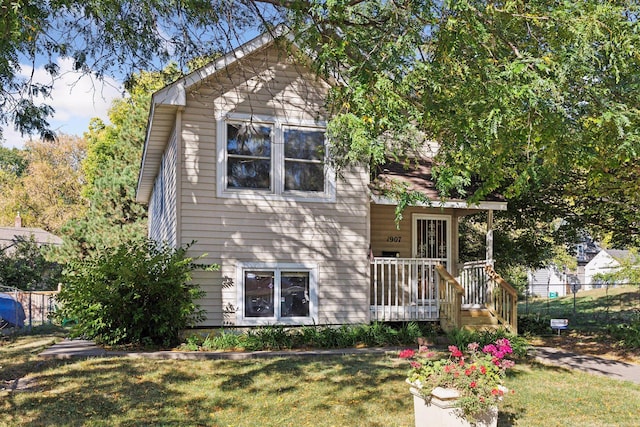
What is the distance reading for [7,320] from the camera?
53.0ft

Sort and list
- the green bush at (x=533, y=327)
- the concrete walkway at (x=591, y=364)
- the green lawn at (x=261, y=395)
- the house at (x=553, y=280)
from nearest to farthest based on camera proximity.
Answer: the green lawn at (x=261, y=395) → the concrete walkway at (x=591, y=364) → the green bush at (x=533, y=327) → the house at (x=553, y=280)

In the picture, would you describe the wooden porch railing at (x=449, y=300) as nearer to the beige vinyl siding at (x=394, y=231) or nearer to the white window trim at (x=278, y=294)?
the beige vinyl siding at (x=394, y=231)

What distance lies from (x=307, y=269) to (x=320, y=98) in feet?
11.6

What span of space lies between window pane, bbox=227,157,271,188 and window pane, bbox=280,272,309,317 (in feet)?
6.21

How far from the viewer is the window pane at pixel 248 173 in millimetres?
11383

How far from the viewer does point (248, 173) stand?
37.8 ft

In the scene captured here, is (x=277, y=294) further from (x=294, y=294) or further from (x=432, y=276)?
(x=432, y=276)

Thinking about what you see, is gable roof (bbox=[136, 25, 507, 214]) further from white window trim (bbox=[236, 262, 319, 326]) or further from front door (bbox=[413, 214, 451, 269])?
white window trim (bbox=[236, 262, 319, 326])

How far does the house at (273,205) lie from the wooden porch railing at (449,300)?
2 centimetres

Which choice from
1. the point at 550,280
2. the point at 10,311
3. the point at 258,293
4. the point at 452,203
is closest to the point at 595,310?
the point at 452,203

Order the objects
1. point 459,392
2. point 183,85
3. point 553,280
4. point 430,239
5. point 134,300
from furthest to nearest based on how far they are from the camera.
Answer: point 553,280 → point 430,239 → point 183,85 → point 134,300 → point 459,392

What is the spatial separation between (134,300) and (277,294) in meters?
2.72

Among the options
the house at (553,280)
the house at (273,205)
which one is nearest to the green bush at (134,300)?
the house at (273,205)

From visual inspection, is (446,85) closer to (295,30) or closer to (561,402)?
(295,30)
